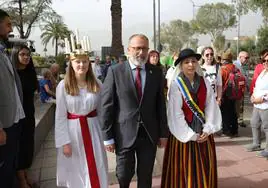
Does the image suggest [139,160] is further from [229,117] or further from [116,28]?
[116,28]

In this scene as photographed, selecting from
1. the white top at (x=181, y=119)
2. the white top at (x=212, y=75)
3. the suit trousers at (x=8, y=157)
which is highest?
the white top at (x=212, y=75)

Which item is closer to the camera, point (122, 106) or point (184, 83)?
point (122, 106)

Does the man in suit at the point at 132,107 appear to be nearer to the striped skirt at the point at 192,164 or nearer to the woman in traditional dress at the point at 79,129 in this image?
the woman in traditional dress at the point at 79,129

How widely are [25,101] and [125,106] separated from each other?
4.49 ft

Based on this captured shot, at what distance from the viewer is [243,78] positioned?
21.4 ft

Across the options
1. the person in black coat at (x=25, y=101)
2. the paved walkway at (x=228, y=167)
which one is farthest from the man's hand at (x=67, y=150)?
the paved walkway at (x=228, y=167)

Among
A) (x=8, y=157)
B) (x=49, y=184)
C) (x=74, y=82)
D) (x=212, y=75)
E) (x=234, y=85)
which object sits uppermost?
(x=74, y=82)

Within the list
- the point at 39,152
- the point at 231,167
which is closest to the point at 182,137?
the point at 231,167

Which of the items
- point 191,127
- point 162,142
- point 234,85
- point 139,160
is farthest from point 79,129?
point 234,85

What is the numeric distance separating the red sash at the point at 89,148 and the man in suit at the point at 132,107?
18cm

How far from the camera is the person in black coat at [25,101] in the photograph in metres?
3.78

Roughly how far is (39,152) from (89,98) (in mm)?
3097

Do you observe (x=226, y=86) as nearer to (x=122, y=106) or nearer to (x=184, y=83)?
(x=184, y=83)

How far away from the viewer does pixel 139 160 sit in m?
3.30
